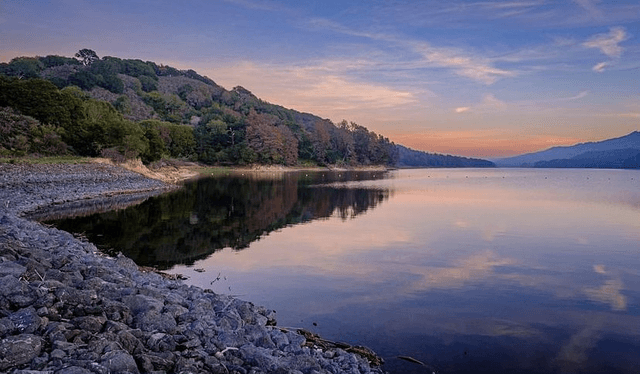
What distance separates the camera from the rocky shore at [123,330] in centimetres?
566

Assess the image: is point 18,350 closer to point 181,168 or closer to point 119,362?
point 119,362

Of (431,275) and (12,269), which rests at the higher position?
(12,269)

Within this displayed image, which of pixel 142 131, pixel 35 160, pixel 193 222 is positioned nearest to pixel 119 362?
pixel 193 222

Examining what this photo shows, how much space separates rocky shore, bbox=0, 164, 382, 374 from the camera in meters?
5.66

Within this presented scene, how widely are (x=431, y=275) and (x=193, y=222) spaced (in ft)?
56.0

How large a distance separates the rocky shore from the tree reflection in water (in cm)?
855

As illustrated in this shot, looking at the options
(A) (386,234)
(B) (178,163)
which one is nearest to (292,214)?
(A) (386,234)

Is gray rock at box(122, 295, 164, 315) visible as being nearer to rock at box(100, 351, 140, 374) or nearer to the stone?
the stone

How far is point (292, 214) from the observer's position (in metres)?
34.5

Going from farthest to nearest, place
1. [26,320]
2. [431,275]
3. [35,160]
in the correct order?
[35,160] < [431,275] < [26,320]

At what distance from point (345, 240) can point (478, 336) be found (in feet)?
42.4

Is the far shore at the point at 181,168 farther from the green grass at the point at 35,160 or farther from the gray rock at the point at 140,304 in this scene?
the gray rock at the point at 140,304

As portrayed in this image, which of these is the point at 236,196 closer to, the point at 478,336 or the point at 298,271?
the point at 298,271

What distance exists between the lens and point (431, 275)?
53.2ft
